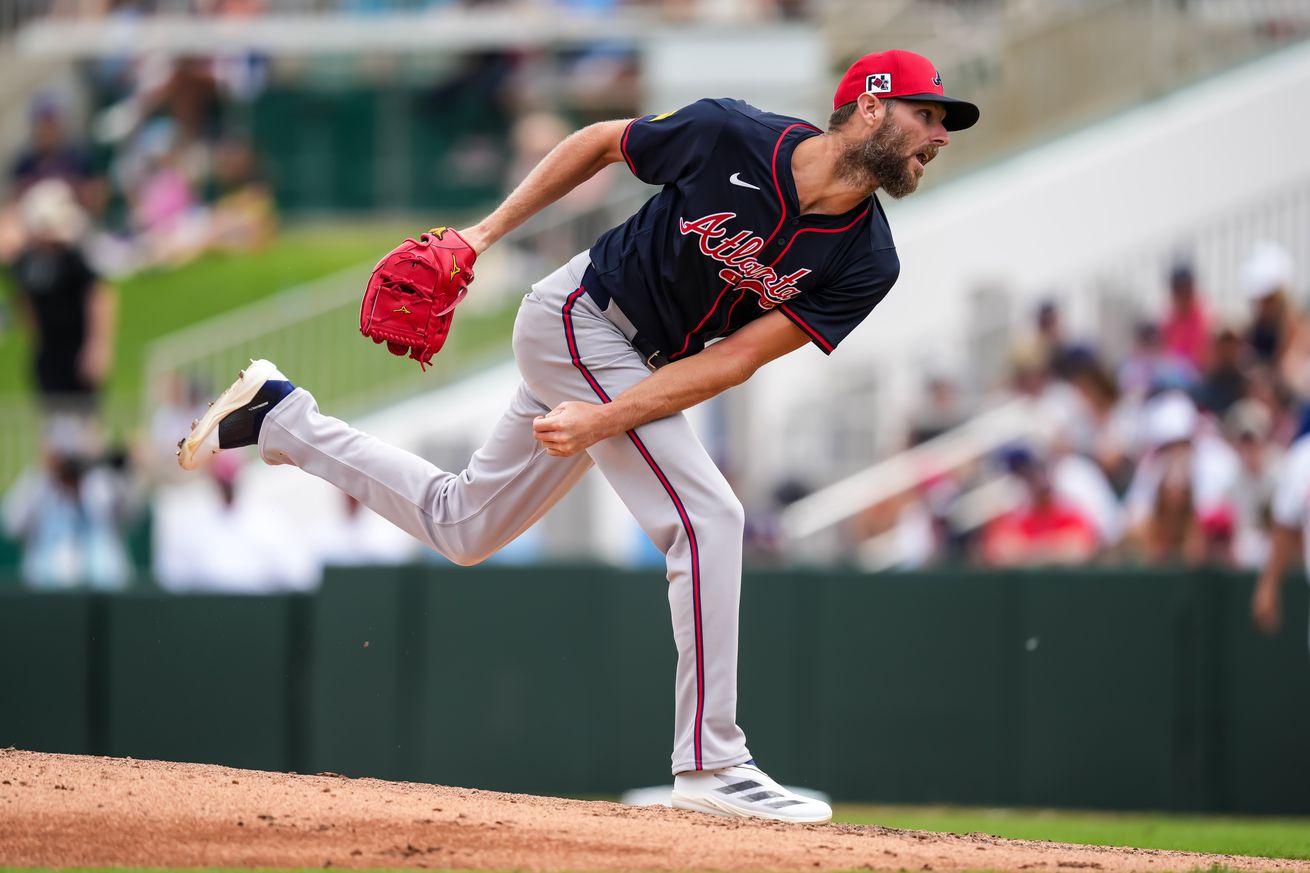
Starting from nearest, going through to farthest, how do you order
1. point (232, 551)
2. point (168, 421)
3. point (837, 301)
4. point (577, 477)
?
point (837, 301)
point (577, 477)
point (232, 551)
point (168, 421)

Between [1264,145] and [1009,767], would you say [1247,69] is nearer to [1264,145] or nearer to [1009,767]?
[1264,145]

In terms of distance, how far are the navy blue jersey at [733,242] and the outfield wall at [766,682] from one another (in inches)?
189

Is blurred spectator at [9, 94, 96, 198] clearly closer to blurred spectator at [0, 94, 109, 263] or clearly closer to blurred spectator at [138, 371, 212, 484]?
blurred spectator at [0, 94, 109, 263]

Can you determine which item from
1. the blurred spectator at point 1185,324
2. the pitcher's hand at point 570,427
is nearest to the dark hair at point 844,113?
the pitcher's hand at point 570,427

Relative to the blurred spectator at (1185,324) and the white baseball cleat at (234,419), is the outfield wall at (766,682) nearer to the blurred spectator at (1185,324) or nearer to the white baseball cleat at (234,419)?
the blurred spectator at (1185,324)

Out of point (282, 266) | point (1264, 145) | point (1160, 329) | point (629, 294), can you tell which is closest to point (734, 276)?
point (629, 294)

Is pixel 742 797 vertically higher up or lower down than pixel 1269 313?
lower down

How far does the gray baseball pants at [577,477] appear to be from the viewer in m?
6.44

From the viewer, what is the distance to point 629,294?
21.5 ft

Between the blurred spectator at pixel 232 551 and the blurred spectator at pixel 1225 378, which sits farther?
the blurred spectator at pixel 1225 378

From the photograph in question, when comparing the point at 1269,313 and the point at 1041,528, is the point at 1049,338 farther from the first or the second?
the point at 1041,528

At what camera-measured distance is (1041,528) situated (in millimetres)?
11672

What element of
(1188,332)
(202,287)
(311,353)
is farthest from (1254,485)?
(202,287)

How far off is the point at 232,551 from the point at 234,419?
4954 millimetres
